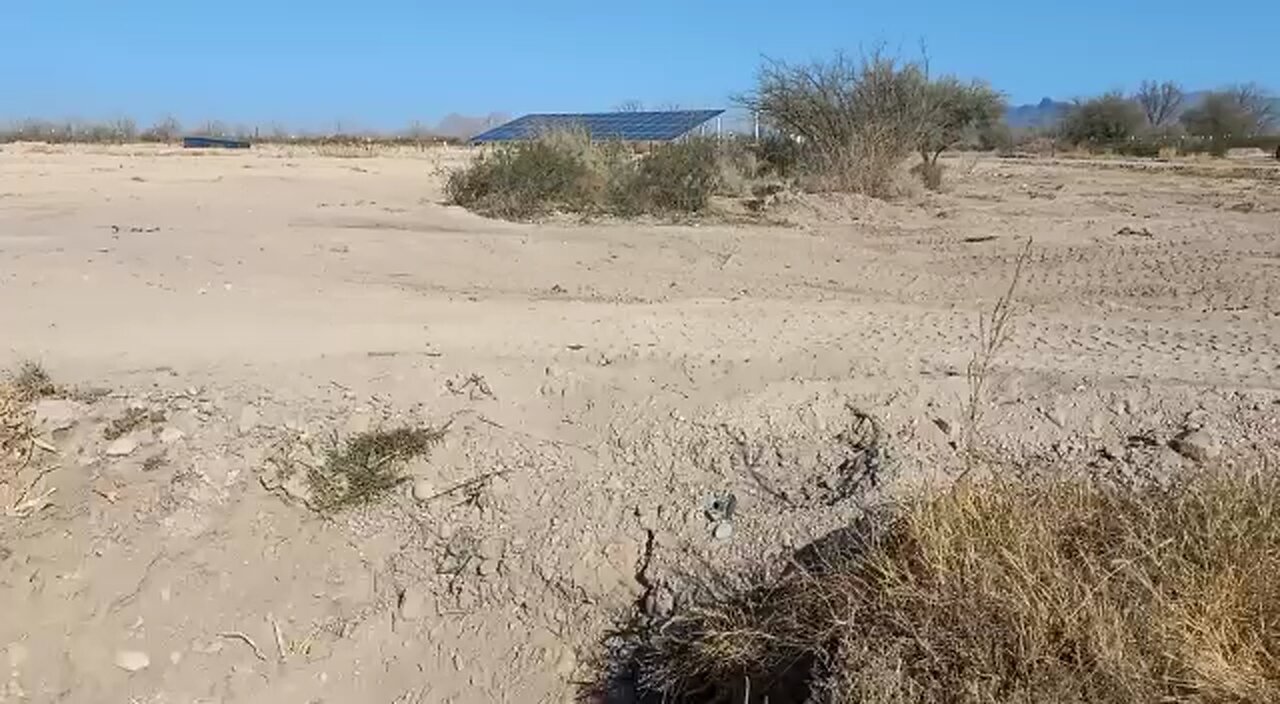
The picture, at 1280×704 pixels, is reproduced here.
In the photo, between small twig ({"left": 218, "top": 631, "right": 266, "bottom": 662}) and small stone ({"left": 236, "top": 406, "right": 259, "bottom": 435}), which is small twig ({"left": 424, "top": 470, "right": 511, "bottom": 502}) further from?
small stone ({"left": 236, "top": 406, "right": 259, "bottom": 435})

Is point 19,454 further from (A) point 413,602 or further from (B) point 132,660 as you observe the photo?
(A) point 413,602

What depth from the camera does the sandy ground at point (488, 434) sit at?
5.69 m

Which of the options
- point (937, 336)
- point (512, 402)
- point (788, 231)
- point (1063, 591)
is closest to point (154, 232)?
point (788, 231)

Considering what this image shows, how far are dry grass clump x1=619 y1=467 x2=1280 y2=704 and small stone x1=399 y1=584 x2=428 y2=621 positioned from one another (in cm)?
151

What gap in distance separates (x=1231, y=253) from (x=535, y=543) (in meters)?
9.35

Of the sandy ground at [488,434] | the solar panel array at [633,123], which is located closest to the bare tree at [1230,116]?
the solar panel array at [633,123]

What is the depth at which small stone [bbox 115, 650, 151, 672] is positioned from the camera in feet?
18.9

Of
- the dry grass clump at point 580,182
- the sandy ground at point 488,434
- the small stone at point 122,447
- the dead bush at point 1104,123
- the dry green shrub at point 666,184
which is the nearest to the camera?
the sandy ground at point 488,434

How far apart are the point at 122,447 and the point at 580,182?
1216 centimetres

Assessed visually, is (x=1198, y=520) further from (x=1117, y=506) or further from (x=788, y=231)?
(x=788, y=231)

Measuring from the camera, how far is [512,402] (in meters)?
7.06

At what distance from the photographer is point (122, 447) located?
6703mm

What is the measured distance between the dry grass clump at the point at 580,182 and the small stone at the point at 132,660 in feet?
37.8

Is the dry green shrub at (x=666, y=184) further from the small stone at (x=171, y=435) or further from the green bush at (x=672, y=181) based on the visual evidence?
the small stone at (x=171, y=435)
